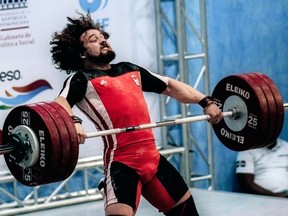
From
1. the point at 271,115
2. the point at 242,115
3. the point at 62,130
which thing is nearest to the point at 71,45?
the point at 62,130

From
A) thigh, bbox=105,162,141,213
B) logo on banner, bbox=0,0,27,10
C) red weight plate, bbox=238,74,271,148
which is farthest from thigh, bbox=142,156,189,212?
logo on banner, bbox=0,0,27,10

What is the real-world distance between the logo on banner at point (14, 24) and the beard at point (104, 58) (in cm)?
213

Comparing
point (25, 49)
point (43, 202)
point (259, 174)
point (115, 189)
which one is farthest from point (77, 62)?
point (259, 174)

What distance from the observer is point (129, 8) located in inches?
309

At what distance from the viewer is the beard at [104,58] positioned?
203 inches

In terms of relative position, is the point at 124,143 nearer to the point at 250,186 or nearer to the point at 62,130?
the point at 62,130

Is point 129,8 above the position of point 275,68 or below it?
above

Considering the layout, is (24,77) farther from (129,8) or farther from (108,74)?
(108,74)

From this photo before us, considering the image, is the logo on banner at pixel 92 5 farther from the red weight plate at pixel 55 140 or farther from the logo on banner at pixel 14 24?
the red weight plate at pixel 55 140

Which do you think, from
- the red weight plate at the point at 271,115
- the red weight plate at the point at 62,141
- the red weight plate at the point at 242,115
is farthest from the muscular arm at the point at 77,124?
the red weight plate at the point at 271,115

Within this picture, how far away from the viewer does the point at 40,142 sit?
4.66 m

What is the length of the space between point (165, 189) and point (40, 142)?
81 centimetres

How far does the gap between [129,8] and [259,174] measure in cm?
194

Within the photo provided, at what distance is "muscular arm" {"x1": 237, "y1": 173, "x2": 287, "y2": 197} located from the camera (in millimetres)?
7992
